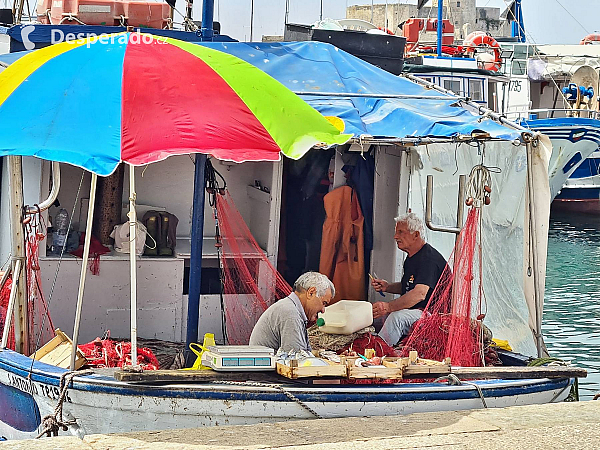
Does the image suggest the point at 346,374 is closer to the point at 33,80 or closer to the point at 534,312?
the point at 534,312

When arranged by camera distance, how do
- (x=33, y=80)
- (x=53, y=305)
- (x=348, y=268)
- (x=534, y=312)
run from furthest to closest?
(x=348, y=268) → (x=53, y=305) → (x=534, y=312) → (x=33, y=80)

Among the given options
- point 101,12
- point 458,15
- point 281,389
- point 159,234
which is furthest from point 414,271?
point 458,15

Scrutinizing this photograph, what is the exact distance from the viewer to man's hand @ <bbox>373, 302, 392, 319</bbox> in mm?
7562

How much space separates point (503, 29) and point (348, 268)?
5155 centimetres

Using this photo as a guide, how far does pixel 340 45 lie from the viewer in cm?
887

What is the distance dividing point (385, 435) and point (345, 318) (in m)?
2.09

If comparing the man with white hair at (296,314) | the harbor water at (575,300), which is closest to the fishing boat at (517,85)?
the harbor water at (575,300)

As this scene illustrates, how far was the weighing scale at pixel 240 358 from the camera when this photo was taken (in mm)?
5500

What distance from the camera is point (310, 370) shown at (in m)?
5.49

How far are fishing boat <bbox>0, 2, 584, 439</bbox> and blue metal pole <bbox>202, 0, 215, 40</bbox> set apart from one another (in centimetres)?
60

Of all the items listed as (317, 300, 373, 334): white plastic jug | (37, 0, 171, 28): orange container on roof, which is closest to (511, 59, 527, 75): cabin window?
(37, 0, 171, 28): orange container on roof

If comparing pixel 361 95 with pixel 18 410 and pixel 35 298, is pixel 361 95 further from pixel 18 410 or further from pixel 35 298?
pixel 18 410

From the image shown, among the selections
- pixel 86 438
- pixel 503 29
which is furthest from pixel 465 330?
pixel 503 29

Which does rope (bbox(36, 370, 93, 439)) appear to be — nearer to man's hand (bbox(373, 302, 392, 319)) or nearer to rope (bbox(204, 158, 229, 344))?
rope (bbox(204, 158, 229, 344))
